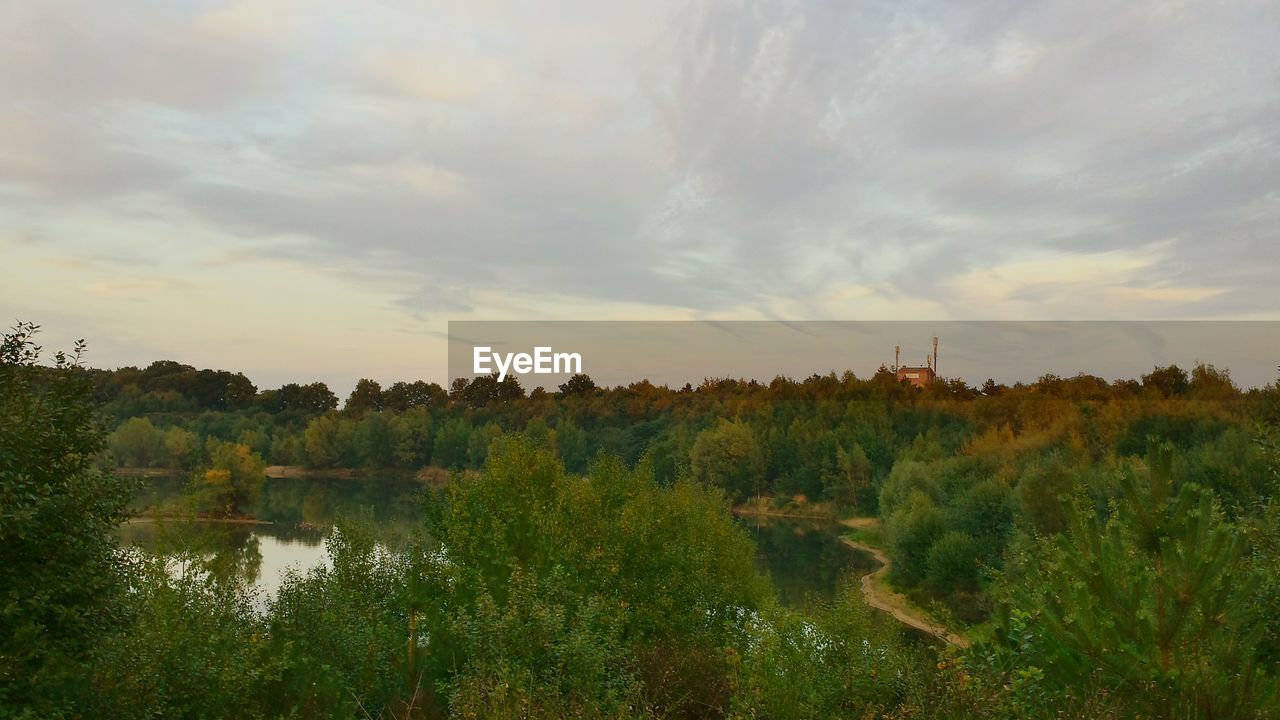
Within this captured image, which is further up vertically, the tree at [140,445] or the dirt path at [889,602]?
the tree at [140,445]

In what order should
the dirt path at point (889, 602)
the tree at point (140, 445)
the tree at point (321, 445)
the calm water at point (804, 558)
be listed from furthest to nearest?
1. the tree at point (321, 445)
2. the tree at point (140, 445)
3. the calm water at point (804, 558)
4. the dirt path at point (889, 602)

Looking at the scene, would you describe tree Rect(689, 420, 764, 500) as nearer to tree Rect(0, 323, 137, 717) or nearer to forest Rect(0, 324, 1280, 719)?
forest Rect(0, 324, 1280, 719)

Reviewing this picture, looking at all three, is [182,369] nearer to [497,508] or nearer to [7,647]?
[497,508]

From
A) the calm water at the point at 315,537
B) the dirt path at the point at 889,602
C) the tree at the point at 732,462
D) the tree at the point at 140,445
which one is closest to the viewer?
the calm water at the point at 315,537

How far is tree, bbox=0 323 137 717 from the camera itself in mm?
13859

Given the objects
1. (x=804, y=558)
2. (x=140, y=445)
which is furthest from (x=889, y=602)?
(x=140, y=445)

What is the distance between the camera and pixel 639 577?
33.8 m

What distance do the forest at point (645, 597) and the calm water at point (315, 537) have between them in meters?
2.94

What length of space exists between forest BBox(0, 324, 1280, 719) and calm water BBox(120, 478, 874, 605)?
2.94m

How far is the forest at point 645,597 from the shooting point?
11102 millimetres

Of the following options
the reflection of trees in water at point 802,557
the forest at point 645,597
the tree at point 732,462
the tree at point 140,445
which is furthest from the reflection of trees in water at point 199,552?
the tree at point 140,445

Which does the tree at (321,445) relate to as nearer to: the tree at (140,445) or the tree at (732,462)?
the tree at (140,445)

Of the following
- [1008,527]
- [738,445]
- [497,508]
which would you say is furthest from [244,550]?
[738,445]

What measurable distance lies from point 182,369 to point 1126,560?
195317 millimetres
